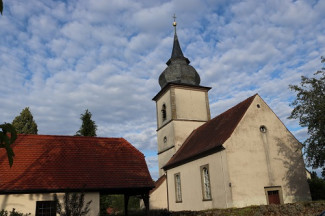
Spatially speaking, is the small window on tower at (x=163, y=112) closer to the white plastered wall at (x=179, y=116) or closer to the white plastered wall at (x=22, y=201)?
the white plastered wall at (x=179, y=116)

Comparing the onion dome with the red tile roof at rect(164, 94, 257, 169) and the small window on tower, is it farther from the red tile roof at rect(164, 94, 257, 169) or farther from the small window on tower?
the red tile roof at rect(164, 94, 257, 169)

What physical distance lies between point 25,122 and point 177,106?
16.7 m

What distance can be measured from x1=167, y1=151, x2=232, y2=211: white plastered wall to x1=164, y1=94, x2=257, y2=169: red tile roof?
1.77 feet

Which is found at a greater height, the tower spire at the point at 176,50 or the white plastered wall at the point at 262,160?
the tower spire at the point at 176,50

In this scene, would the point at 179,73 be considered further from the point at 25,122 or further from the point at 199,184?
the point at 25,122

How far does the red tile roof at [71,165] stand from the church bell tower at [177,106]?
31.5 ft

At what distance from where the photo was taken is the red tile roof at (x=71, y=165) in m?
16.6

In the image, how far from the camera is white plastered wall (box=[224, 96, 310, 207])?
1875 centimetres

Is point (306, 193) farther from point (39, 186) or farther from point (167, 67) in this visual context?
point (167, 67)

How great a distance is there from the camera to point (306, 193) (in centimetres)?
2019

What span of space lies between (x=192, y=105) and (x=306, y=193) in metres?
14.7

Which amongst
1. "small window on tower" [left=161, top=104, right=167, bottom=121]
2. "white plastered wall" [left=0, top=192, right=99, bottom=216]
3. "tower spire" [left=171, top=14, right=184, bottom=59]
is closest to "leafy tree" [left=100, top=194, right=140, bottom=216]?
"white plastered wall" [left=0, top=192, right=99, bottom=216]

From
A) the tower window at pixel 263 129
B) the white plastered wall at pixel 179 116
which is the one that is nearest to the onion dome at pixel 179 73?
the white plastered wall at pixel 179 116

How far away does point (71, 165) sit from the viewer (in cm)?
1833
